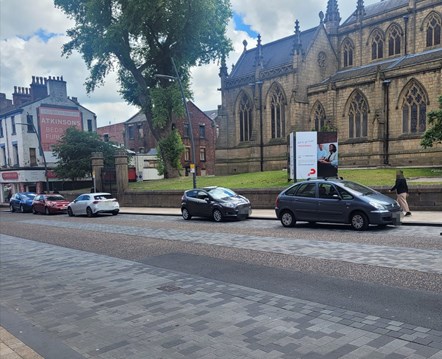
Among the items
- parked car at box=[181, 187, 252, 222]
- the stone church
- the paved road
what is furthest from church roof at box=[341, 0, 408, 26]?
the paved road

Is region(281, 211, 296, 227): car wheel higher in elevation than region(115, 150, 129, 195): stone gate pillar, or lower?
lower

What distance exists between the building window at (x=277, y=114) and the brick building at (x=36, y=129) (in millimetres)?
25437

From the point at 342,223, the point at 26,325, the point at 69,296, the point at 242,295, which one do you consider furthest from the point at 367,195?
the point at 26,325

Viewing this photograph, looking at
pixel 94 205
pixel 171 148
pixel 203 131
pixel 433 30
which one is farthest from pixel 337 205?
pixel 203 131

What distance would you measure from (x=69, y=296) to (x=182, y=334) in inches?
113

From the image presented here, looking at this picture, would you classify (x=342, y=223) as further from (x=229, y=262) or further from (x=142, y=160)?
(x=142, y=160)

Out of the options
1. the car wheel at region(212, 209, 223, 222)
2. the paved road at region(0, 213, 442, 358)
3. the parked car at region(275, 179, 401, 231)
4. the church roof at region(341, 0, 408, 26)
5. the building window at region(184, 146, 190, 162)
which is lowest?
the car wheel at region(212, 209, 223, 222)

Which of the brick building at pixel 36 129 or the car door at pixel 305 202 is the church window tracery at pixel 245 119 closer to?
the brick building at pixel 36 129

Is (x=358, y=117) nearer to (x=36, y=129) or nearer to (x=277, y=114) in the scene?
(x=277, y=114)

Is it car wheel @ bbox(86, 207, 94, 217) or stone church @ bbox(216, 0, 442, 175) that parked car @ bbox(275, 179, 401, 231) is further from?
stone church @ bbox(216, 0, 442, 175)

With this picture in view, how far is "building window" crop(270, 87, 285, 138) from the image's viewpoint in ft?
135

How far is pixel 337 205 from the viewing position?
1252 centimetres

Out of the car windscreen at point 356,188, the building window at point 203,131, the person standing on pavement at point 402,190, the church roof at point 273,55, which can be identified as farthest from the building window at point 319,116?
the building window at point 203,131

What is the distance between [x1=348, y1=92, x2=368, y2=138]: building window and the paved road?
24.8 meters
